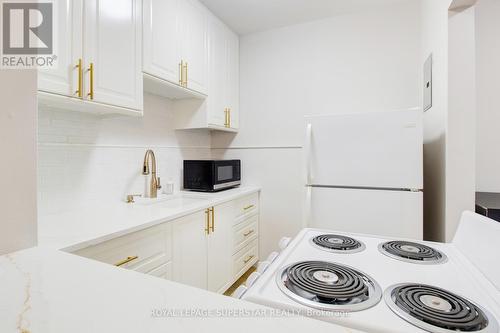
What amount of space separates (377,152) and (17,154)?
177cm

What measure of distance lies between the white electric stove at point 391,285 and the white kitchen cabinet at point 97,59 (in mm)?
1182

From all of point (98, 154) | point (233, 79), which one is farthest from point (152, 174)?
point (233, 79)

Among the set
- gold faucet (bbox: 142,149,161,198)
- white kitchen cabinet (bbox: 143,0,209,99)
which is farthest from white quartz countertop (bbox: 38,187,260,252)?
white kitchen cabinet (bbox: 143,0,209,99)

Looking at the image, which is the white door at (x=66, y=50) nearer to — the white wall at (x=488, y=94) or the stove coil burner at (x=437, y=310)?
the stove coil burner at (x=437, y=310)

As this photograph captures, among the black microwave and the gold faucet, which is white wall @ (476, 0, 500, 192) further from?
the gold faucet

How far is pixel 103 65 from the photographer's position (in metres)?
1.33

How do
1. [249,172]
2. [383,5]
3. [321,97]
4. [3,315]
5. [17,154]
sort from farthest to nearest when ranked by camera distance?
[249,172] → [321,97] → [383,5] → [17,154] → [3,315]

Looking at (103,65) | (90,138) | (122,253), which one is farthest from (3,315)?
(90,138)

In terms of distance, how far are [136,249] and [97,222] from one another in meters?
0.24

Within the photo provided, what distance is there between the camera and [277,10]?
2.31m

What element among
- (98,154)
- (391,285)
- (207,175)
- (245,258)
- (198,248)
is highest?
(98,154)

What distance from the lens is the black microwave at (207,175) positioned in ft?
7.24

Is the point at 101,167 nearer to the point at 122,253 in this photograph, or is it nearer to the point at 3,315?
the point at 122,253

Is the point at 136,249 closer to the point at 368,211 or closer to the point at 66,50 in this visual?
the point at 66,50
